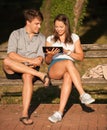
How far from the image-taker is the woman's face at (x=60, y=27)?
25.7ft

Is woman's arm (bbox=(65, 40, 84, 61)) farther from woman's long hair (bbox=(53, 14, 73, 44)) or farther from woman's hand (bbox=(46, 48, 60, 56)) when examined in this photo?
woman's hand (bbox=(46, 48, 60, 56))

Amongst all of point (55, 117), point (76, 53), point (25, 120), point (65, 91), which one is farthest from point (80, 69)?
point (25, 120)

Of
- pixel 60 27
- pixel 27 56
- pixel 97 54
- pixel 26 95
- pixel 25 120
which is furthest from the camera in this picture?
pixel 97 54

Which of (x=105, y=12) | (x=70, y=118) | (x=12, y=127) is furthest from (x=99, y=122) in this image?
(x=105, y=12)

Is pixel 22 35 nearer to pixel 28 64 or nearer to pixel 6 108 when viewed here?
pixel 28 64

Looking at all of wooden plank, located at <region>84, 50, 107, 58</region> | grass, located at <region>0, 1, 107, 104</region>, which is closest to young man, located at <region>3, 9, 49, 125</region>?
grass, located at <region>0, 1, 107, 104</region>

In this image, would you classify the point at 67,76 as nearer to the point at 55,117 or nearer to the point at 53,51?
the point at 53,51

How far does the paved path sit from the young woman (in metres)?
0.19

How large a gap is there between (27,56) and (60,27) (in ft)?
2.16

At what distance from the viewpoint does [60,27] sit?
7867 millimetres

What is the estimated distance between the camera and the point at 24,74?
7.63m

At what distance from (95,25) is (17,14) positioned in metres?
5.92

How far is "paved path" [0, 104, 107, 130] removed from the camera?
7.26 metres

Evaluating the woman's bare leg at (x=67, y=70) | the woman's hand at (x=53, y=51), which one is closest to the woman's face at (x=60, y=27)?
the woman's hand at (x=53, y=51)
